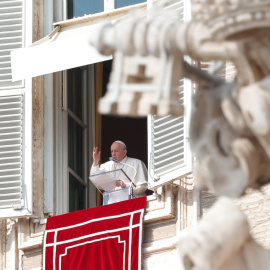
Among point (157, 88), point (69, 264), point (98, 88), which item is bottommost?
point (69, 264)

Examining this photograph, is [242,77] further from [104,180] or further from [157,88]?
[104,180]

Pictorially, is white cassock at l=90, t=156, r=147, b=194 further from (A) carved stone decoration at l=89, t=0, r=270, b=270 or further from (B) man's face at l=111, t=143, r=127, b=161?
(A) carved stone decoration at l=89, t=0, r=270, b=270

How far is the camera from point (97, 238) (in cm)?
1688

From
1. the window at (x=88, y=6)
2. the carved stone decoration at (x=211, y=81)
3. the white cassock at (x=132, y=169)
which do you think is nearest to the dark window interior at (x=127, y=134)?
the window at (x=88, y=6)

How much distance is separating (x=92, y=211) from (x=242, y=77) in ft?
38.6

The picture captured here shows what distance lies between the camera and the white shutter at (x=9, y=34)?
59.5ft

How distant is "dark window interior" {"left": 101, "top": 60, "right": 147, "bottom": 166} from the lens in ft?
68.6

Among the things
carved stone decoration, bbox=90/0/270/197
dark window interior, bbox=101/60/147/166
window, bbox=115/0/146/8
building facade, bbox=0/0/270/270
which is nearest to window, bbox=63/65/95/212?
building facade, bbox=0/0/270/270

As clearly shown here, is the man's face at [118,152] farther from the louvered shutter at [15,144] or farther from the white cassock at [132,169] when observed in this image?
the louvered shutter at [15,144]

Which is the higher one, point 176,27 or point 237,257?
point 176,27

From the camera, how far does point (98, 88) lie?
19219mm

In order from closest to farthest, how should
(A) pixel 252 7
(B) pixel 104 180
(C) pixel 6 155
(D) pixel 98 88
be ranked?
(A) pixel 252 7 < (B) pixel 104 180 < (C) pixel 6 155 < (D) pixel 98 88

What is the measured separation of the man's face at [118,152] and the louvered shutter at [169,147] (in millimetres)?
279

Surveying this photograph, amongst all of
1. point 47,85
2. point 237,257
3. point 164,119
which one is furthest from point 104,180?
point 237,257
